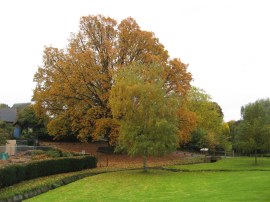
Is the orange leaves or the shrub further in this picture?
the orange leaves

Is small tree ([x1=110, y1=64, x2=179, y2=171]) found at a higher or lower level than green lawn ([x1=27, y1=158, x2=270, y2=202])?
higher

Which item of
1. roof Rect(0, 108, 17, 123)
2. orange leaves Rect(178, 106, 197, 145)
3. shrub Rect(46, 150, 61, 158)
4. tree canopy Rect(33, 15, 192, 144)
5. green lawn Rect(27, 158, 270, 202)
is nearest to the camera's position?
green lawn Rect(27, 158, 270, 202)

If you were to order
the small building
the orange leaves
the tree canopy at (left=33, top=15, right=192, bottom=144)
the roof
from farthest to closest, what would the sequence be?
the roof → the small building → the orange leaves → the tree canopy at (left=33, top=15, right=192, bottom=144)

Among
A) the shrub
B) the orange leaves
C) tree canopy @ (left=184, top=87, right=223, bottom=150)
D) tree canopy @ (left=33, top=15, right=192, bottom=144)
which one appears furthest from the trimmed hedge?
tree canopy @ (left=184, top=87, right=223, bottom=150)

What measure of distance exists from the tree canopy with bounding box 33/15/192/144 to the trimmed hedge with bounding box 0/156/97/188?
22.7ft

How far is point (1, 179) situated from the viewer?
71.1 feet

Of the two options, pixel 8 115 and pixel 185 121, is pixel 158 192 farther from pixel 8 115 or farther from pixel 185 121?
pixel 8 115

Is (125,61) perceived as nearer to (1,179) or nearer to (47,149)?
(47,149)

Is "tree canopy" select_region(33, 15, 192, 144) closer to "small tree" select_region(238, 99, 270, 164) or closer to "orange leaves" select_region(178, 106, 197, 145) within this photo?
"orange leaves" select_region(178, 106, 197, 145)

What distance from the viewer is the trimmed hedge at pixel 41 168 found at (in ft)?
74.2

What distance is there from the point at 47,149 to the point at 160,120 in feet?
49.3

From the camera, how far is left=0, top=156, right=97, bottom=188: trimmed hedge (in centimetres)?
2261

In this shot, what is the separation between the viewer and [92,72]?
41.5 meters

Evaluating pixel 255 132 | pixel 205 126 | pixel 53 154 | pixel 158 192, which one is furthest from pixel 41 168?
pixel 205 126
